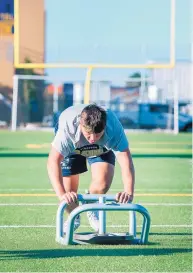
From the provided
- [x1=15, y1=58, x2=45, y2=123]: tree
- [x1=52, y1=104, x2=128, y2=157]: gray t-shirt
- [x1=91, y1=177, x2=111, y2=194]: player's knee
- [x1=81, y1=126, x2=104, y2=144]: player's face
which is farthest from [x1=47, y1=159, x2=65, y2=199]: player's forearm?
[x1=15, y1=58, x2=45, y2=123]: tree

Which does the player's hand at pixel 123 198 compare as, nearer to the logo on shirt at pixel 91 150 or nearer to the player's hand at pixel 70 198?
the player's hand at pixel 70 198

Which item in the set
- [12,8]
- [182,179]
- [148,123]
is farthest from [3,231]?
[148,123]

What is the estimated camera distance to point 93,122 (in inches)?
265

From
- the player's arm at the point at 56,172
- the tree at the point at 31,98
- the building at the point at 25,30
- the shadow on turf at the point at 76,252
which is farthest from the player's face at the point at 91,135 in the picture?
the tree at the point at 31,98

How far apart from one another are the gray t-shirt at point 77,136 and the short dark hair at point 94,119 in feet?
1.08

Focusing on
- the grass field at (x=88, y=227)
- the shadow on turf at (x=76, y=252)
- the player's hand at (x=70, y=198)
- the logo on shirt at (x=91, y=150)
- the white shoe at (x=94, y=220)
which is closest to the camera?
the grass field at (x=88, y=227)

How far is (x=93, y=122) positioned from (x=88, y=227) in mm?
1914

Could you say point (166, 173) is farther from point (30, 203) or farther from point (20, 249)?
point (20, 249)

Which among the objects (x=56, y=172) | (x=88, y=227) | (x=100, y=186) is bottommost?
(x=88, y=227)

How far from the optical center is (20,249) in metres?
6.93

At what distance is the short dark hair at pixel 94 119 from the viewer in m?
6.74

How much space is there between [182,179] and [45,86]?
2374 centimetres

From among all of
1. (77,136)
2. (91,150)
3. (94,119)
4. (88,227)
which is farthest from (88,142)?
(88,227)

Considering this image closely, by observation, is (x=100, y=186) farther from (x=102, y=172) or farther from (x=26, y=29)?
(x=26, y=29)
